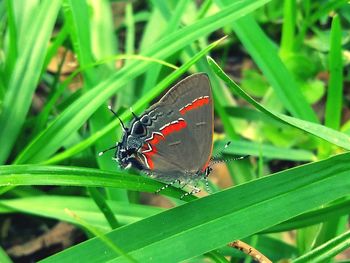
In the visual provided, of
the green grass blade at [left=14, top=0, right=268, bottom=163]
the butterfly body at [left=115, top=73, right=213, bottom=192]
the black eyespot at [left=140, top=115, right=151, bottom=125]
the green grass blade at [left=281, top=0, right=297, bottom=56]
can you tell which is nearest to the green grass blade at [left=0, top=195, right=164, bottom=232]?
the green grass blade at [left=14, top=0, right=268, bottom=163]

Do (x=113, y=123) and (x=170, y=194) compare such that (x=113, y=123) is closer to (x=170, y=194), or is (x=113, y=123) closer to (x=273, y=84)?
(x=170, y=194)

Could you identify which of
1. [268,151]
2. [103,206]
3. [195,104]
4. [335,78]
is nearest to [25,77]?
[103,206]

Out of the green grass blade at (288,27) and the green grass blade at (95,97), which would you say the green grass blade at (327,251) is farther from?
the green grass blade at (288,27)

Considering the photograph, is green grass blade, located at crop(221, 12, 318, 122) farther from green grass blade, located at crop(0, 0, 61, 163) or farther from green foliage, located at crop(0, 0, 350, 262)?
green grass blade, located at crop(0, 0, 61, 163)

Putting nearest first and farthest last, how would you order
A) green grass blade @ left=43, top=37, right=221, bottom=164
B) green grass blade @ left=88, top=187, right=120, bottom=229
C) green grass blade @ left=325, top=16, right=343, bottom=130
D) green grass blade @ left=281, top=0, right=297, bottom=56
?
green grass blade @ left=88, top=187, right=120, bottom=229
green grass blade @ left=43, top=37, right=221, bottom=164
green grass blade @ left=325, top=16, right=343, bottom=130
green grass blade @ left=281, top=0, right=297, bottom=56

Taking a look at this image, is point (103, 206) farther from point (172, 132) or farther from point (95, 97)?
point (95, 97)

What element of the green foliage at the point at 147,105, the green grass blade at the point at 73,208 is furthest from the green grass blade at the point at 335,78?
the green grass blade at the point at 73,208
